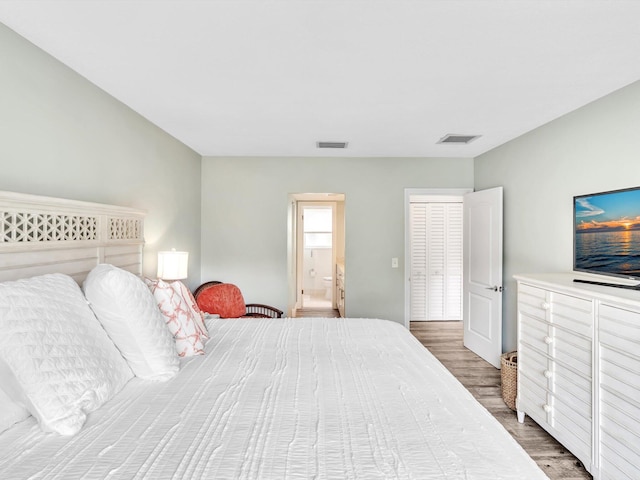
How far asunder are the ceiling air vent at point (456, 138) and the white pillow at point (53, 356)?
337 cm

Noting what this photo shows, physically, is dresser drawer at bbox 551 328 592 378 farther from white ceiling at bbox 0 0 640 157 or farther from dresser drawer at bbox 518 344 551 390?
white ceiling at bbox 0 0 640 157

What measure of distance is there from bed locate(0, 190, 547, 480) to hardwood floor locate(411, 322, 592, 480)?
48.4 inches

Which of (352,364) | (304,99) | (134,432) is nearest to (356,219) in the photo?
(304,99)

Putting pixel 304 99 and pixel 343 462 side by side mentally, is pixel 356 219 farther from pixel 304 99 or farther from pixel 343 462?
pixel 343 462

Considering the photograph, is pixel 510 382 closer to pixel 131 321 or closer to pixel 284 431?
pixel 284 431

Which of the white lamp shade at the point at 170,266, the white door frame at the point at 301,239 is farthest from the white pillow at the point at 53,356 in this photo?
the white door frame at the point at 301,239

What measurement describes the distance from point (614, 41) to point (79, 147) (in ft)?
10.1

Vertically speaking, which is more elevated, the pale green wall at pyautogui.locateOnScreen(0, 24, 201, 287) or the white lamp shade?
the pale green wall at pyautogui.locateOnScreen(0, 24, 201, 287)

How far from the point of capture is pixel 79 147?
7.30ft

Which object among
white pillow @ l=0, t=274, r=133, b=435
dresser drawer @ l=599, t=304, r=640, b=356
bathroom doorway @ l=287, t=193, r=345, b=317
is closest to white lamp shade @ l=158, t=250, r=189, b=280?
white pillow @ l=0, t=274, r=133, b=435

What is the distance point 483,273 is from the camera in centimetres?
409

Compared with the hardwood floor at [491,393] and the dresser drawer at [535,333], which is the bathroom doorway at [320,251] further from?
the dresser drawer at [535,333]

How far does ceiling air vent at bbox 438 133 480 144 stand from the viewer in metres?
3.58

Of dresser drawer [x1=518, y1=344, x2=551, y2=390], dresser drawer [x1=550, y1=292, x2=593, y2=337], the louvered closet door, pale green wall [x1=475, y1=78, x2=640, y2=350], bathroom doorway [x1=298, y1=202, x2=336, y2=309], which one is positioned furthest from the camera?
bathroom doorway [x1=298, y1=202, x2=336, y2=309]
